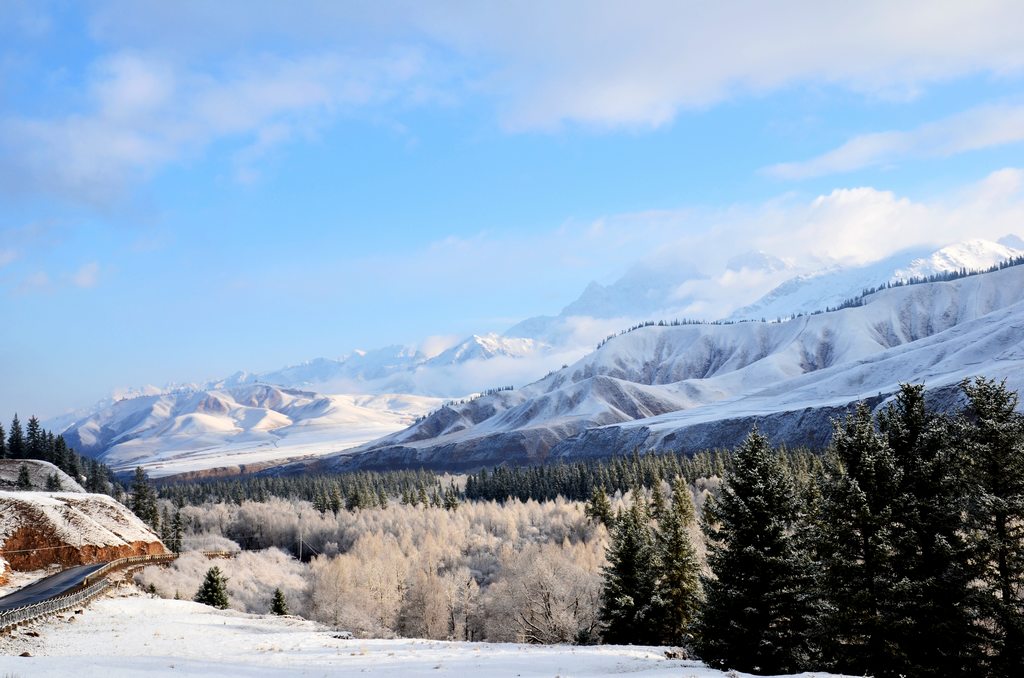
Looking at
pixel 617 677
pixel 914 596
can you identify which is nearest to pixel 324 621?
pixel 617 677

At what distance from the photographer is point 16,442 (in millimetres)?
153125

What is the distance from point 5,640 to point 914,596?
39.5m

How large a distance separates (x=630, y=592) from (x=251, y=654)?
26922 millimetres

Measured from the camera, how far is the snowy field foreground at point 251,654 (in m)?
26.6

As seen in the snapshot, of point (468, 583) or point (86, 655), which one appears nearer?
point (86, 655)

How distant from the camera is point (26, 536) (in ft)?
235

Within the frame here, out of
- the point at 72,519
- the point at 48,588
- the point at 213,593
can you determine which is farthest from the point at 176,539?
the point at 48,588

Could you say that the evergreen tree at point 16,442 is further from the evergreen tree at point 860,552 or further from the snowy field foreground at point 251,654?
the evergreen tree at point 860,552

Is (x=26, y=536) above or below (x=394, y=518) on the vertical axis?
above

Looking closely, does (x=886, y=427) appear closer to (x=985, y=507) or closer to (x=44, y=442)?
(x=985, y=507)

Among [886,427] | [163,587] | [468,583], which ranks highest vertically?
[886,427]

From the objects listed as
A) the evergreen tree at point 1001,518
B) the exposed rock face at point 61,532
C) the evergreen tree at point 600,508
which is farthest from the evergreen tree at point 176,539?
the evergreen tree at point 1001,518

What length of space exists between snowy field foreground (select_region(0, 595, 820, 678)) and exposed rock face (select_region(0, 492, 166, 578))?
33.2m

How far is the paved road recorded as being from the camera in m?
47.2
